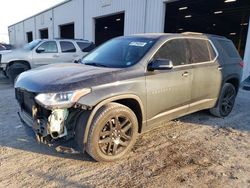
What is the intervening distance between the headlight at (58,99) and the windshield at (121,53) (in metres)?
1.07

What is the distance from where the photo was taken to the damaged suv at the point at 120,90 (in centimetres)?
314

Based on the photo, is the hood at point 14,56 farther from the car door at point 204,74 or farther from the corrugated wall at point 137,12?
the car door at point 204,74

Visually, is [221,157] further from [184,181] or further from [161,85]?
[161,85]

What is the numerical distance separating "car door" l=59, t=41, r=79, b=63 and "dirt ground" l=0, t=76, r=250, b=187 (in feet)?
20.3

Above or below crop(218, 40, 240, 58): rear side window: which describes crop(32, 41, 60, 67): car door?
below

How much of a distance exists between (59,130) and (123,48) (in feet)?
6.50

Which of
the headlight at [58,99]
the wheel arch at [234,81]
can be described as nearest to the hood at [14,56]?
the headlight at [58,99]

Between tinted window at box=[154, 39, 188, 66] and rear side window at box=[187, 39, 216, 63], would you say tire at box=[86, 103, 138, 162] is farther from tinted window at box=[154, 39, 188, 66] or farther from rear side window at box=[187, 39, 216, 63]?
rear side window at box=[187, 39, 216, 63]

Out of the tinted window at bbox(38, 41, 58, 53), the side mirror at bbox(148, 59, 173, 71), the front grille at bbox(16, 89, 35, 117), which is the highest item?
the tinted window at bbox(38, 41, 58, 53)

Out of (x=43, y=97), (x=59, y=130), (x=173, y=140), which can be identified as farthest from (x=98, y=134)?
(x=173, y=140)

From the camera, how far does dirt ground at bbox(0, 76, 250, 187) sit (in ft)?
10.1

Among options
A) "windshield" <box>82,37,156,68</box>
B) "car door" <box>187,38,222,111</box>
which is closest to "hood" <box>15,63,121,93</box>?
"windshield" <box>82,37,156,68</box>

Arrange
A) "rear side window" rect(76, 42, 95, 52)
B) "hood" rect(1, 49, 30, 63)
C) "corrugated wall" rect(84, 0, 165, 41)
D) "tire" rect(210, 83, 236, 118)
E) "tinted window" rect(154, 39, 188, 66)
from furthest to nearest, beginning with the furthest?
"corrugated wall" rect(84, 0, 165, 41)
"rear side window" rect(76, 42, 95, 52)
"hood" rect(1, 49, 30, 63)
"tire" rect(210, 83, 236, 118)
"tinted window" rect(154, 39, 188, 66)

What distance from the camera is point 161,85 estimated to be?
396cm
